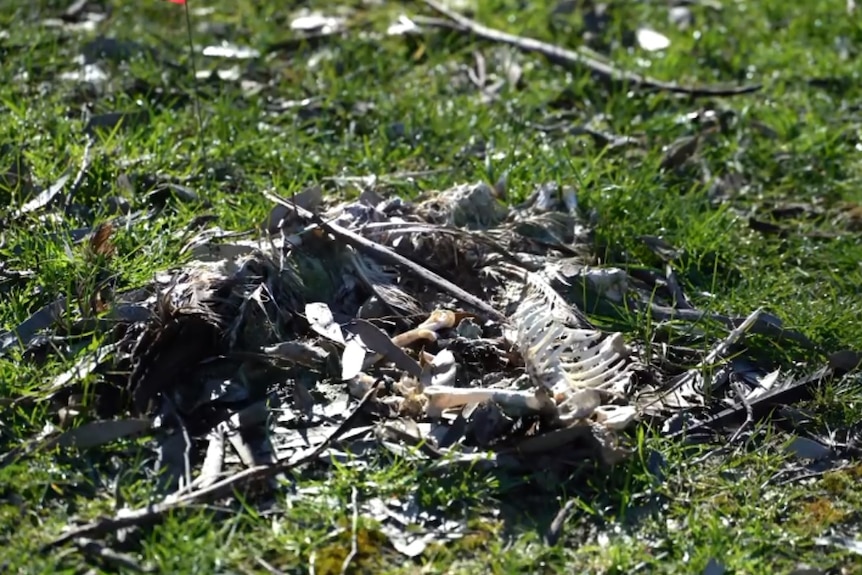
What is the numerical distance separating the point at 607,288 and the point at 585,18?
2.71m

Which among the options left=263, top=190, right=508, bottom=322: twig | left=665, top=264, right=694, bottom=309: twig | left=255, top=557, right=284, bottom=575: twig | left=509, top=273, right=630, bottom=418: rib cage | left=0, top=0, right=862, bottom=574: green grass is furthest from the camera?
left=665, top=264, right=694, bottom=309: twig

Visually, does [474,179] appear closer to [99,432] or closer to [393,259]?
[393,259]

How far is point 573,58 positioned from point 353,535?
343 centimetres

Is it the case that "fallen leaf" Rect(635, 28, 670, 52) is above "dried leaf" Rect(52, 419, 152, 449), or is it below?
below

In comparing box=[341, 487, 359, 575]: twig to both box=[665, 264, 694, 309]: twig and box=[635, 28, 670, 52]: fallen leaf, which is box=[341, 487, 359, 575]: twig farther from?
box=[635, 28, 670, 52]: fallen leaf

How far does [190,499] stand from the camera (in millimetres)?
3125

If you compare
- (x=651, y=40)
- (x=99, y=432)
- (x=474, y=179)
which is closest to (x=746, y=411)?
(x=474, y=179)

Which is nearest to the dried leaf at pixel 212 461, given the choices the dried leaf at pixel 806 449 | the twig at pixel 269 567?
the twig at pixel 269 567

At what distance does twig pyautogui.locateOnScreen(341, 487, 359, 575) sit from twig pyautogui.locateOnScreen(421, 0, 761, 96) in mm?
3065

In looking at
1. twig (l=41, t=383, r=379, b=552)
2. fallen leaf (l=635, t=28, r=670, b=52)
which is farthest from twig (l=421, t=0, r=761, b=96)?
twig (l=41, t=383, r=379, b=552)

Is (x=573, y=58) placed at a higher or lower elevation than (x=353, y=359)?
lower

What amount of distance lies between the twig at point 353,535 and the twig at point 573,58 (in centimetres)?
307

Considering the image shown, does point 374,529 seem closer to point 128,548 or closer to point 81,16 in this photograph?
point 128,548

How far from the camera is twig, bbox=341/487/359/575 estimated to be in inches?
118
